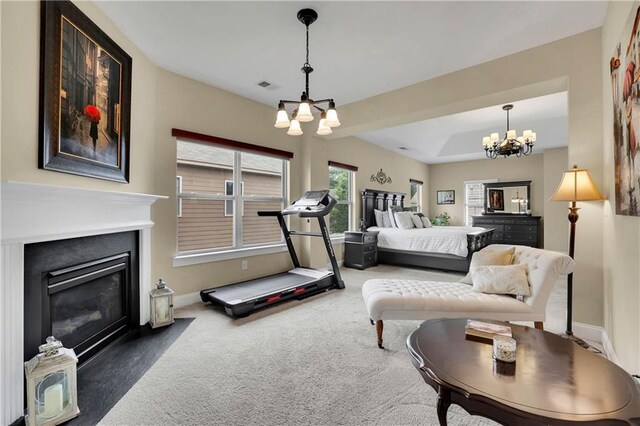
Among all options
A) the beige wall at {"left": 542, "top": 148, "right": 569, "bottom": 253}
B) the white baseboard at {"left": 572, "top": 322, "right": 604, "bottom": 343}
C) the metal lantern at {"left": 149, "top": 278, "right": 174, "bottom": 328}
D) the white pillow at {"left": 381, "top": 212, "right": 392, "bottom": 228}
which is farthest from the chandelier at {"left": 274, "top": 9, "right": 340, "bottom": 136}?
the beige wall at {"left": 542, "top": 148, "right": 569, "bottom": 253}

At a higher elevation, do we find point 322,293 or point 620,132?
point 620,132

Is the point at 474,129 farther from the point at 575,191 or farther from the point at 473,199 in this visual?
the point at 575,191

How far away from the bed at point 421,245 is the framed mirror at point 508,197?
261 centimetres

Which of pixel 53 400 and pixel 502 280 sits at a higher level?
pixel 502 280

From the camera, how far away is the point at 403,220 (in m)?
6.25

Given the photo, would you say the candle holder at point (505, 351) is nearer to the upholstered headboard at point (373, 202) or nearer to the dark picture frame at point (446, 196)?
the upholstered headboard at point (373, 202)

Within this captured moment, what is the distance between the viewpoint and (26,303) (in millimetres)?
1640

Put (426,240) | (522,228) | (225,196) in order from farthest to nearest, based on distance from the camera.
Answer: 1. (522,228)
2. (426,240)
3. (225,196)

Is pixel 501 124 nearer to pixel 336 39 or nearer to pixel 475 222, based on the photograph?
pixel 475 222

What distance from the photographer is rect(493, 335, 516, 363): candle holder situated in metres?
1.30

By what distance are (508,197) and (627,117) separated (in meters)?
7.20

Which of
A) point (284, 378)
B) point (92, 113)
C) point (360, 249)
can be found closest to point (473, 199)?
point (360, 249)

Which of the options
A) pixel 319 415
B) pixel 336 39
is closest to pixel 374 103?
pixel 336 39

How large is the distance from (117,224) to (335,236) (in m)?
3.94
